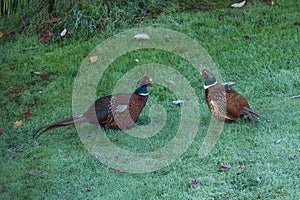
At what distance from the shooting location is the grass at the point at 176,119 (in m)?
4.87

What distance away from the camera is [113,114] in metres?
6.12

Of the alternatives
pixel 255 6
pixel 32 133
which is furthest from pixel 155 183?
pixel 255 6

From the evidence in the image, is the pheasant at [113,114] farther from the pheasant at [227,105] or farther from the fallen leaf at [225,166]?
the fallen leaf at [225,166]

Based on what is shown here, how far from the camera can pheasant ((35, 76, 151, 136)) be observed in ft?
20.1

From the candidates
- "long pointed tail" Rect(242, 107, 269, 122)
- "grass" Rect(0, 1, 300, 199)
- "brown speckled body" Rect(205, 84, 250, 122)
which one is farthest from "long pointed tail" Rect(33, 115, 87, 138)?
"long pointed tail" Rect(242, 107, 269, 122)

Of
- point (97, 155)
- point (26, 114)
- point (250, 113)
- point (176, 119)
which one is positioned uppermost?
point (250, 113)

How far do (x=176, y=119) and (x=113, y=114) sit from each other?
0.72m

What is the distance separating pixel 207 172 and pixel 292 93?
213cm

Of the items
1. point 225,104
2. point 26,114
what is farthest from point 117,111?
point 26,114

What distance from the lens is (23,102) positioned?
711 cm

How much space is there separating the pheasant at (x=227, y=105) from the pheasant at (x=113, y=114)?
0.77 meters

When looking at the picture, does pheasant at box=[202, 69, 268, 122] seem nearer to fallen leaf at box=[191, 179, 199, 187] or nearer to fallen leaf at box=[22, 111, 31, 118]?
fallen leaf at box=[191, 179, 199, 187]

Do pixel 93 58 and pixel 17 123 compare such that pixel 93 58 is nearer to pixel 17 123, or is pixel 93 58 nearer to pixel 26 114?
pixel 26 114

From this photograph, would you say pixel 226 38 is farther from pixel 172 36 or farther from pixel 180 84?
pixel 180 84
